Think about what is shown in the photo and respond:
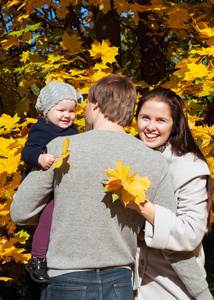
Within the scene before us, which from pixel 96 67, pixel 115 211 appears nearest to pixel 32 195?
pixel 115 211

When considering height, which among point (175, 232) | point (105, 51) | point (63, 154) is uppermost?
point (105, 51)

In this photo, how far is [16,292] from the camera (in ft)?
31.8

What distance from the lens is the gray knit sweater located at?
5.52 ft

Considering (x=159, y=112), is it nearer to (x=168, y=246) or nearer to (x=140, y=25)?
(x=168, y=246)

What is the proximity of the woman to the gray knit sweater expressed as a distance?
15 centimetres

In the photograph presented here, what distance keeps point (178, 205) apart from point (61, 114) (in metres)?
0.83

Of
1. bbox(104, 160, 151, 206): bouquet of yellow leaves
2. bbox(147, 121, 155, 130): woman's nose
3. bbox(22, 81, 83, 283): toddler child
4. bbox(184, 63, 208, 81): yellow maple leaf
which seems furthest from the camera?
bbox(184, 63, 208, 81): yellow maple leaf

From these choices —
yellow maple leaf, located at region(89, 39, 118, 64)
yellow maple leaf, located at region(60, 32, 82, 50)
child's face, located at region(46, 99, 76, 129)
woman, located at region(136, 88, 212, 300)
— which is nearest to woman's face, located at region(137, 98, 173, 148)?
woman, located at region(136, 88, 212, 300)

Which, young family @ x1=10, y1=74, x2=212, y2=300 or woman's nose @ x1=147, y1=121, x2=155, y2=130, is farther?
woman's nose @ x1=147, y1=121, x2=155, y2=130

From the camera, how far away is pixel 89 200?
1.68 meters

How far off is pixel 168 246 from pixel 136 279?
0.37 metres

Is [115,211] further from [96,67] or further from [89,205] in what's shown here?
[96,67]

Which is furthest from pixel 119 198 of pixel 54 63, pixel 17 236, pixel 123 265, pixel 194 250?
pixel 54 63

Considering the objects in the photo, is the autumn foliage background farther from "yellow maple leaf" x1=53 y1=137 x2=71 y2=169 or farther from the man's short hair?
"yellow maple leaf" x1=53 y1=137 x2=71 y2=169
